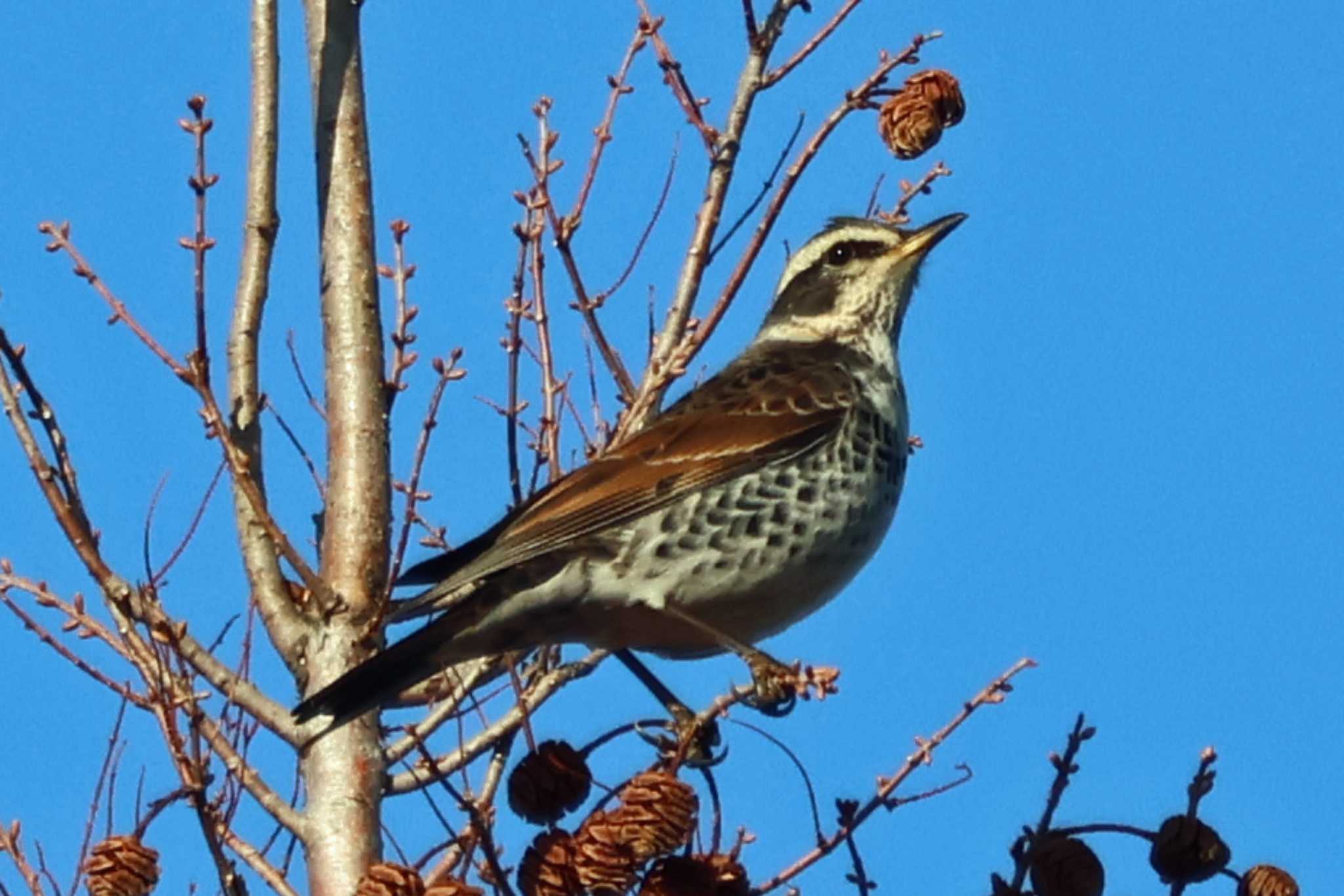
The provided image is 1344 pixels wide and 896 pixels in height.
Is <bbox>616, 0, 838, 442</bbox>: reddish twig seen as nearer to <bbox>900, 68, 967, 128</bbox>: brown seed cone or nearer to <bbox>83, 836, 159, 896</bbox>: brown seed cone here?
<bbox>900, 68, 967, 128</bbox>: brown seed cone

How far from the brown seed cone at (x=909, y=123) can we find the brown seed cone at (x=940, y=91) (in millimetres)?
14

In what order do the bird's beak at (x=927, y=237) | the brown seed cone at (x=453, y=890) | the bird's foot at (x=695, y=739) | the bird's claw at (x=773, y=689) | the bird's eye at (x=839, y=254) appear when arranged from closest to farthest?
the brown seed cone at (x=453, y=890), the bird's foot at (x=695, y=739), the bird's claw at (x=773, y=689), the bird's beak at (x=927, y=237), the bird's eye at (x=839, y=254)

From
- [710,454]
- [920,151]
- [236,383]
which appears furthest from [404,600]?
[920,151]

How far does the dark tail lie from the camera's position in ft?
19.4

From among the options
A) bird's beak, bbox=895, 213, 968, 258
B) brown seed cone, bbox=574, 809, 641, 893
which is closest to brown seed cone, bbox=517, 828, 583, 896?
brown seed cone, bbox=574, 809, 641, 893

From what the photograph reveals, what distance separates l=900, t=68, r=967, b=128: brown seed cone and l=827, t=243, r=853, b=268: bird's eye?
185cm

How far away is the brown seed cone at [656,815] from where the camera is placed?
473 cm

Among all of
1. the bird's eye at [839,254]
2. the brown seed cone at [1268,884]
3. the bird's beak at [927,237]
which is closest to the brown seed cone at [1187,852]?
the brown seed cone at [1268,884]

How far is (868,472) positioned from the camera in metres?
7.40

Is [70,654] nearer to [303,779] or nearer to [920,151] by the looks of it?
[303,779]

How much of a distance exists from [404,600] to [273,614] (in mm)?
359

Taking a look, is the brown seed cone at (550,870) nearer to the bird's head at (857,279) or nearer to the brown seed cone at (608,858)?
the brown seed cone at (608,858)

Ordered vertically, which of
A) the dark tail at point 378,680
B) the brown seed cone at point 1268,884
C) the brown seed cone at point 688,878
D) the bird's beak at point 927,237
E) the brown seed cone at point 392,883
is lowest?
the brown seed cone at point 1268,884

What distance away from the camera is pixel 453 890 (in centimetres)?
462
